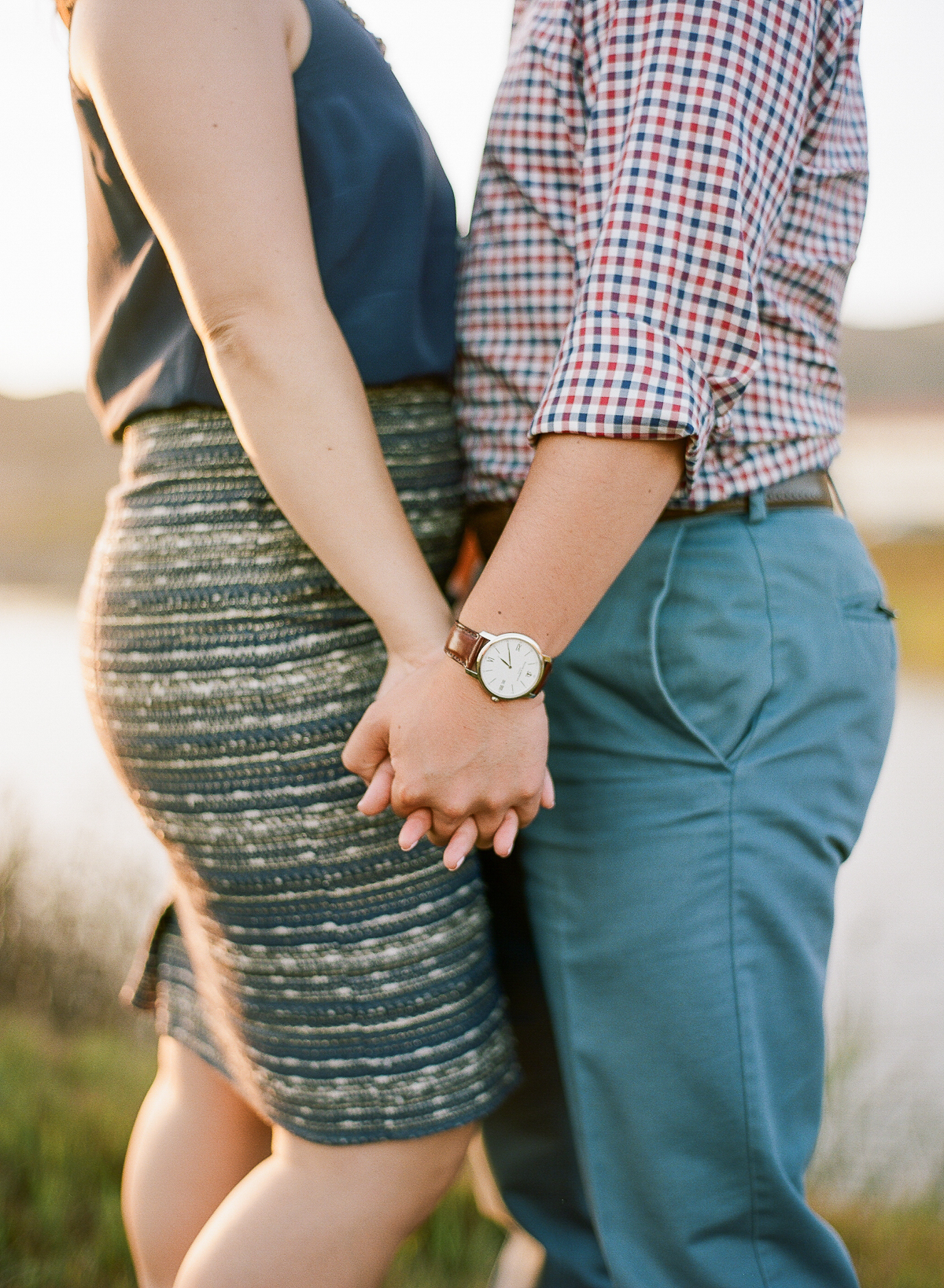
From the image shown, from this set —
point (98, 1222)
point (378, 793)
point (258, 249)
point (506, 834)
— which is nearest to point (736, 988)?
point (506, 834)

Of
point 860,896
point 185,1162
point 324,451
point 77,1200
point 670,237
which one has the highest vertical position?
point 670,237

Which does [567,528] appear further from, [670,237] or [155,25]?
[155,25]

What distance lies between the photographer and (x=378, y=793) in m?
0.86

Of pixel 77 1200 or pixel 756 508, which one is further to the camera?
pixel 77 1200

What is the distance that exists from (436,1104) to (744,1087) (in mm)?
297

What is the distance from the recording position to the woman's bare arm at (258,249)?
0.79 meters

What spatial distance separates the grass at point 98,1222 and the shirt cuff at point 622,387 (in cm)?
147

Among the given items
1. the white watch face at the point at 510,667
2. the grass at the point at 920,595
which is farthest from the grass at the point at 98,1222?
the grass at the point at 920,595

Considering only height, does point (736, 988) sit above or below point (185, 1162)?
above

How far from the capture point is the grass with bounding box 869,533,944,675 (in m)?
3.14

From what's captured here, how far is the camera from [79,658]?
3.32ft

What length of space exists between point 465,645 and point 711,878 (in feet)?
1.12

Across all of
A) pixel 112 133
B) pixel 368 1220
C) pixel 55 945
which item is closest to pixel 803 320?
pixel 112 133

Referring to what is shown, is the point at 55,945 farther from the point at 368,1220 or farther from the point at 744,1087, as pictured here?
the point at 744,1087
